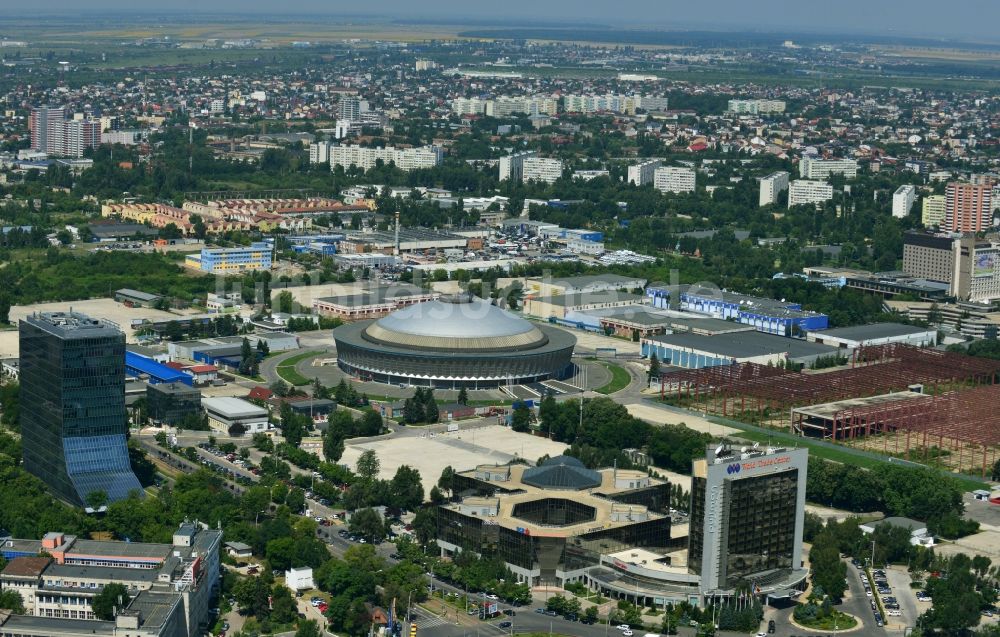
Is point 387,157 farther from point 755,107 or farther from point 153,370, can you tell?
point 153,370

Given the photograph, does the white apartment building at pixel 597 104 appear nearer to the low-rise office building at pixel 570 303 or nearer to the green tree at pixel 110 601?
the low-rise office building at pixel 570 303

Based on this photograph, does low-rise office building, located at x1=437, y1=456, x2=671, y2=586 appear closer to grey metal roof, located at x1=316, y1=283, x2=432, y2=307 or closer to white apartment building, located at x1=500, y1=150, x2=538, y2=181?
grey metal roof, located at x1=316, y1=283, x2=432, y2=307

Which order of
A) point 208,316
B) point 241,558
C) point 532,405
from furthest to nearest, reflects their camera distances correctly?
point 208,316
point 532,405
point 241,558

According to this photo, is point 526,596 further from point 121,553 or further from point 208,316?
Result: point 208,316

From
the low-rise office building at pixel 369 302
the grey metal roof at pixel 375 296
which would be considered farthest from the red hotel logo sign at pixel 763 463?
the grey metal roof at pixel 375 296

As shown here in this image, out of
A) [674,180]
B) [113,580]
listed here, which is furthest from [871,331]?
[674,180]

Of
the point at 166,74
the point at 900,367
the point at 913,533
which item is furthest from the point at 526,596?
the point at 166,74

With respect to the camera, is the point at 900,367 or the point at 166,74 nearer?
the point at 900,367

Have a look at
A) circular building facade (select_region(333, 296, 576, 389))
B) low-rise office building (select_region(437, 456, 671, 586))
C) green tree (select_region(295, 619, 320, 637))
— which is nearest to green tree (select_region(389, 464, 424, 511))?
low-rise office building (select_region(437, 456, 671, 586))
